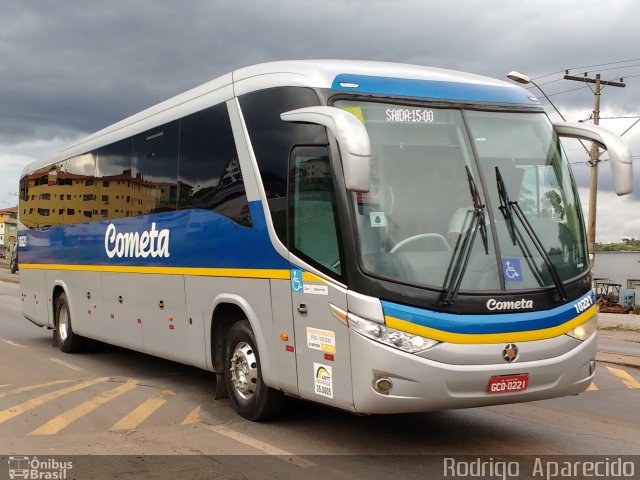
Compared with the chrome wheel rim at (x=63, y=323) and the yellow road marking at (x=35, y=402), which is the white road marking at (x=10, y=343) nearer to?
the chrome wheel rim at (x=63, y=323)

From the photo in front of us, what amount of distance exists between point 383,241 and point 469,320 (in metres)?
0.92

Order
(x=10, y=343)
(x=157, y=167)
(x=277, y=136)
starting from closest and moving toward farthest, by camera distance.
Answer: (x=277, y=136) < (x=157, y=167) < (x=10, y=343)

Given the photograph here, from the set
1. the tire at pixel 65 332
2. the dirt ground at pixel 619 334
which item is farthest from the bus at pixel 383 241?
the dirt ground at pixel 619 334

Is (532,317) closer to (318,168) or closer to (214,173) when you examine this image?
(318,168)

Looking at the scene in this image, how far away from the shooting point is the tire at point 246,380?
773cm

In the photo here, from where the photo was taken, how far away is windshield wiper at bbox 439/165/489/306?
618 cm

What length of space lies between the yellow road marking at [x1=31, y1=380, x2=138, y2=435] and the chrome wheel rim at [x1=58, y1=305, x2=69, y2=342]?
4.30 meters

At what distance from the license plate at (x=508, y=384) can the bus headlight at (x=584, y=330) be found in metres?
0.63

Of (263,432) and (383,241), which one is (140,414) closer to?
(263,432)

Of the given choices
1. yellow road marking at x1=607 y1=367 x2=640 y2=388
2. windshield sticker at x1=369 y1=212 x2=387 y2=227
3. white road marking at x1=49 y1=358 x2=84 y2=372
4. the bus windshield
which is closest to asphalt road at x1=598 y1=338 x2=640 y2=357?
yellow road marking at x1=607 y1=367 x2=640 y2=388

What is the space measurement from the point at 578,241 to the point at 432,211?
4.83ft

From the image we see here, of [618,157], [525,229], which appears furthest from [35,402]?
[618,157]

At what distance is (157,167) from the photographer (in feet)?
33.6

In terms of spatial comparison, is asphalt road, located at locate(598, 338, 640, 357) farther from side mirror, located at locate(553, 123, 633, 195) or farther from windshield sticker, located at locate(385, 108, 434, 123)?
windshield sticker, located at locate(385, 108, 434, 123)
